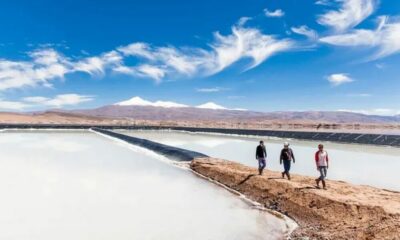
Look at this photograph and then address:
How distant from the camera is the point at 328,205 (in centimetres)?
1375

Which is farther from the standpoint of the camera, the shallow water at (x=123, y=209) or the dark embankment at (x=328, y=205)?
the shallow water at (x=123, y=209)

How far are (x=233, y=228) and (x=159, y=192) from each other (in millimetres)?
6732

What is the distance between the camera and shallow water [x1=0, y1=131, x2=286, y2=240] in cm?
1210

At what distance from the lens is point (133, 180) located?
73.4ft

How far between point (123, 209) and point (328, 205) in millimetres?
6691

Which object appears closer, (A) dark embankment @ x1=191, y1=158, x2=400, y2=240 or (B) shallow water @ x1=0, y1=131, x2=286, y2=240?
(A) dark embankment @ x1=191, y1=158, x2=400, y2=240

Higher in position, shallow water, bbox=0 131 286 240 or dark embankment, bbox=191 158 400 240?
dark embankment, bbox=191 158 400 240

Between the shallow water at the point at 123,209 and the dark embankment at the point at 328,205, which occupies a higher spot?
the dark embankment at the point at 328,205

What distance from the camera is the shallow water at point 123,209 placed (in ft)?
39.7

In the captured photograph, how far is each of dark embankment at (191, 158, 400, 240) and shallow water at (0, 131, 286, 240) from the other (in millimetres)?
866

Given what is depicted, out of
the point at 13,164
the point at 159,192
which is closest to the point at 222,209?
the point at 159,192

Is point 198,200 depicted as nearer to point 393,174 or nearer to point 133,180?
point 133,180

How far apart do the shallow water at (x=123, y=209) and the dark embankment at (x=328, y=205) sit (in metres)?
0.87

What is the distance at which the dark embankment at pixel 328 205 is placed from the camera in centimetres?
1114
